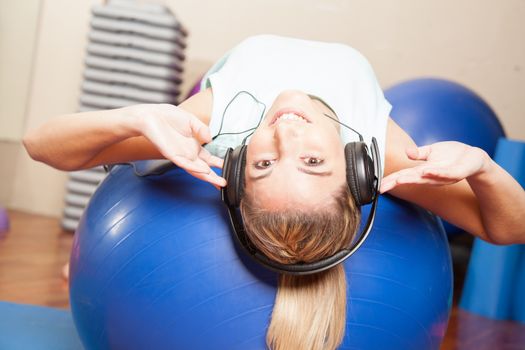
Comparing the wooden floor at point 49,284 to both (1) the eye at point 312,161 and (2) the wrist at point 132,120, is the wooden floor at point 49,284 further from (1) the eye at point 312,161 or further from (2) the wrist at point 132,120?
(1) the eye at point 312,161

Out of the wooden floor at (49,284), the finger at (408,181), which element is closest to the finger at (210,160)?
the finger at (408,181)

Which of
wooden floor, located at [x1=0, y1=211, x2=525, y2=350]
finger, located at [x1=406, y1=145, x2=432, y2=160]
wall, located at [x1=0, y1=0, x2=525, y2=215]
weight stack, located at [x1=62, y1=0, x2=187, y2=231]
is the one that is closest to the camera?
finger, located at [x1=406, y1=145, x2=432, y2=160]

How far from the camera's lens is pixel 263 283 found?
1.41 m

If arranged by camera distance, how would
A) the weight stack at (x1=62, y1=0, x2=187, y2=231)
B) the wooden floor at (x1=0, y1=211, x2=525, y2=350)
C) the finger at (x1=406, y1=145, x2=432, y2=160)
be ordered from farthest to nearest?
1. the weight stack at (x1=62, y1=0, x2=187, y2=231)
2. the wooden floor at (x1=0, y1=211, x2=525, y2=350)
3. the finger at (x1=406, y1=145, x2=432, y2=160)

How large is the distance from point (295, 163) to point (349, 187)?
4.8 inches

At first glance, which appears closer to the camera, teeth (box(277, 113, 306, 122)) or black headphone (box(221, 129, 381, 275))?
black headphone (box(221, 129, 381, 275))

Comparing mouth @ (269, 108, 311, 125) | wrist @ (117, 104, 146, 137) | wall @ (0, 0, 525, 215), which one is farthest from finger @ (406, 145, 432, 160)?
wall @ (0, 0, 525, 215)

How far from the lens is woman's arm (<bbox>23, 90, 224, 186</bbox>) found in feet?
4.74

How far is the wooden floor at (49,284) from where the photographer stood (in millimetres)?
2432

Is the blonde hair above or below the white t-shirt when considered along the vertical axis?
below

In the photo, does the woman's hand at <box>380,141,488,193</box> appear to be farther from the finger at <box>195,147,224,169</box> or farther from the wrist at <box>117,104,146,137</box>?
the wrist at <box>117,104,146,137</box>

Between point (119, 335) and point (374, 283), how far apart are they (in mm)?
545

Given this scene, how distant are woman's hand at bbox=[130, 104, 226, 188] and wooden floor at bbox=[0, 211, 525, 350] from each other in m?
1.09

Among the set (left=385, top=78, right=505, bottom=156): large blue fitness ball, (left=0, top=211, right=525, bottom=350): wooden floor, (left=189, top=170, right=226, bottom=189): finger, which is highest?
(left=189, top=170, right=226, bottom=189): finger
